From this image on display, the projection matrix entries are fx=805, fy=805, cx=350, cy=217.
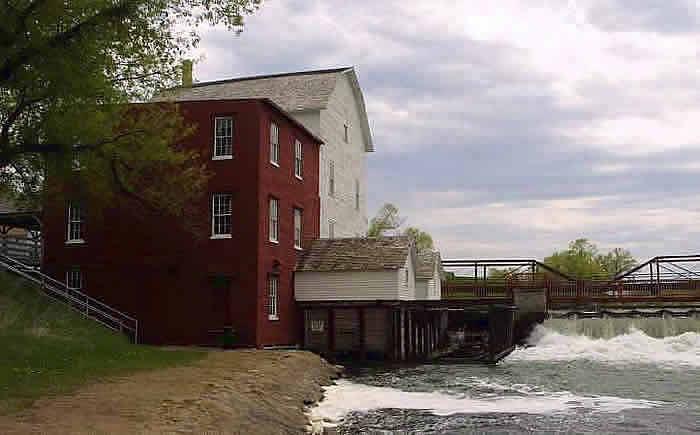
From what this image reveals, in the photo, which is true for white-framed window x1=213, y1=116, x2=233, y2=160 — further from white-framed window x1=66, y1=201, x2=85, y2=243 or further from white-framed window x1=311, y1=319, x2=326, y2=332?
white-framed window x1=311, y1=319, x2=326, y2=332

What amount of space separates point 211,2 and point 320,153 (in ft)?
62.9

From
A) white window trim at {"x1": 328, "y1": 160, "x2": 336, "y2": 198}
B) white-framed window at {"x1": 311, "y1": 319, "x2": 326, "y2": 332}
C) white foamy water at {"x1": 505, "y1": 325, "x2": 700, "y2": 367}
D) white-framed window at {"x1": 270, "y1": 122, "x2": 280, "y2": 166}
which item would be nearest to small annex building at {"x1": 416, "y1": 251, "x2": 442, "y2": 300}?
white foamy water at {"x1": 505, "y1": 325, "x2": 700, "y2": 367}

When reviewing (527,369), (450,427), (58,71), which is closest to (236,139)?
(58,71)

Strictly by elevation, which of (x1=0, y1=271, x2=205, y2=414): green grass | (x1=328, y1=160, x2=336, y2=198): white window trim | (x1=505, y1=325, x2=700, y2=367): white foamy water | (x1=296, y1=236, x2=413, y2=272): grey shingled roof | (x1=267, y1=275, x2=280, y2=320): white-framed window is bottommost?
(x1=505, y1=325, x2=700, y2=367): white foamy water

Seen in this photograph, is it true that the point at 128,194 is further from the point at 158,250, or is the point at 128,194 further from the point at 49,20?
the point at 49,20

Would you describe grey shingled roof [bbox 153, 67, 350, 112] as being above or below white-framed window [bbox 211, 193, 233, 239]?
above

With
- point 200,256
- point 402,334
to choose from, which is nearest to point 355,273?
point 402,334

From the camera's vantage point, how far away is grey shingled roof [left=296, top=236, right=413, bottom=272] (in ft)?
112

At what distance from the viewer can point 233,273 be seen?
99.0ft

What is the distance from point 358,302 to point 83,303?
1101 cm

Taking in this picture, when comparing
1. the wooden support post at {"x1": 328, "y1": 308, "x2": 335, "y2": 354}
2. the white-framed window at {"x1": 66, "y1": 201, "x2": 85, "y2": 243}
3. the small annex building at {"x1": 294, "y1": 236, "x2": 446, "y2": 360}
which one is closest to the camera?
the white-framed window at {"x1": 66, "y1": 201, "x2": 85, "y2": 243}

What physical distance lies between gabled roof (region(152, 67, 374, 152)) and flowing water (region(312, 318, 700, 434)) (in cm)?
1521

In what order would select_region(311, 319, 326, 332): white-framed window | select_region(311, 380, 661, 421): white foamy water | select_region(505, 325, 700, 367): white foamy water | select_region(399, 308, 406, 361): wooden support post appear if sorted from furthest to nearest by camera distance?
select_region(505, 325, 700, 367): white foamy water, select_region(311, 319, 326, 332): white-framed window, select_region(399, 308, 406, 361): wooden support post, select_region(311, 380, 661, 421): white foamy water

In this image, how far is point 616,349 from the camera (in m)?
38.4
